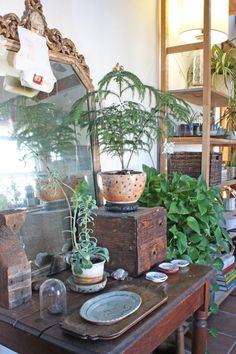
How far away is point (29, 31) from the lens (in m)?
1.27

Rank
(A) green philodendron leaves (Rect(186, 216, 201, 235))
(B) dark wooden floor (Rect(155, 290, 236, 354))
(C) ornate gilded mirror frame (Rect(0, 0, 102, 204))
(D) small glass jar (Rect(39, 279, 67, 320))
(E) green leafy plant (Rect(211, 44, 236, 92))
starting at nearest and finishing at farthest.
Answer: (D) small glass jar (Rect(39, 279, 67, 320)) → (C) ornate gilded mirror frame (Rect(0, 0, 102, 204)) → (A) green philodendron leaves (Rect(186, 216, 201, 235)) → (B) dark wooden floor (Rect(155, 290, 236, 354)) → (E) green leafy plant (Rect(211, 44, 236, 92))

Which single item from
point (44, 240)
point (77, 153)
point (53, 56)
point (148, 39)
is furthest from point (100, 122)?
point (148, 39)

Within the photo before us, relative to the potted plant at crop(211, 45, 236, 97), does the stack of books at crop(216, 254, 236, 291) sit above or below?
below

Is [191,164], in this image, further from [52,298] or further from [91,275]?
[52,298]

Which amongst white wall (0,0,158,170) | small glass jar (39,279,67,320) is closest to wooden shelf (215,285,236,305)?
white wall (0,0,158,170)

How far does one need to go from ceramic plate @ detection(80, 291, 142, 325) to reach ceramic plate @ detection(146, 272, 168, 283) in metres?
0.16

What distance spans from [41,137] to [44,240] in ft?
1.37

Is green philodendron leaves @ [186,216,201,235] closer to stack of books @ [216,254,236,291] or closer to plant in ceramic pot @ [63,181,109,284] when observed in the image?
plant in ceramic pot @ [63,181,109,284]

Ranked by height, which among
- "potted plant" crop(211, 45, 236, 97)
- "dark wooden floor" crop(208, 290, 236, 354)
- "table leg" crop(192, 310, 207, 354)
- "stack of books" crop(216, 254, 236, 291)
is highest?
"potted plant" crop(211, 45, 236, 97)

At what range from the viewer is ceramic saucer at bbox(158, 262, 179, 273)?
1.28 metres

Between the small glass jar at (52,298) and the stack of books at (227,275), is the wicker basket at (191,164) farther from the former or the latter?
the small glass jar at (52,298)

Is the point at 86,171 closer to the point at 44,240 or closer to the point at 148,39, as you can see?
the point at 44,240

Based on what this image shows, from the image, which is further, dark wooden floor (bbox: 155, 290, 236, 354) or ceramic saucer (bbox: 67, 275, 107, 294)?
dark wooden floor (bbox: 155, 290, 236, 354)

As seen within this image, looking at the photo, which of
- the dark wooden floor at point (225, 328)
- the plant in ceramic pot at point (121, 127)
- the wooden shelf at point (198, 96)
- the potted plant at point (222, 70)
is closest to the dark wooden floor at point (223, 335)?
the dark wooden floor at point (225, 328)
